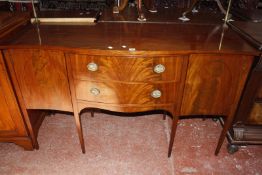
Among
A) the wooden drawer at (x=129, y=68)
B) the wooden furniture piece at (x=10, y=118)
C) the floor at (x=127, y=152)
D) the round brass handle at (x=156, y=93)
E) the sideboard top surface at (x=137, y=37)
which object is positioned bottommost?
the floor at (x=127, y=152)

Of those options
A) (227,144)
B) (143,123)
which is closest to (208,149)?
(227,144)

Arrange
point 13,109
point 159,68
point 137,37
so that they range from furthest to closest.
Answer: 1. point 13,109
2. point 137,37
3. point 159,68

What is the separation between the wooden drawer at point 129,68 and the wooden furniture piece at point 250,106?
45 centimetres

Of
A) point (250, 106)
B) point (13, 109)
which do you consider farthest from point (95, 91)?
point (250, 106)

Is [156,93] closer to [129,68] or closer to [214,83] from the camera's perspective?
[129,68]

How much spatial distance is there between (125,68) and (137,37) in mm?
221

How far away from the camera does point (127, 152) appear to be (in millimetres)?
1600

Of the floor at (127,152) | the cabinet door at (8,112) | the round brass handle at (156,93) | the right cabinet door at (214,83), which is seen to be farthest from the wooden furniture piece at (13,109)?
the right cabinet door at (214,83)

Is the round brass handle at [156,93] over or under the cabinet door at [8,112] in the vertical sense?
over

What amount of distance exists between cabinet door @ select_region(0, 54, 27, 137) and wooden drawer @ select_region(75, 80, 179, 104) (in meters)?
0.40

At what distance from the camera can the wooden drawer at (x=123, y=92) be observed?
1194 mm

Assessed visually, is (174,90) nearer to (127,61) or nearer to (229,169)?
(127,61)

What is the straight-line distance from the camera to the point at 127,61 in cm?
111

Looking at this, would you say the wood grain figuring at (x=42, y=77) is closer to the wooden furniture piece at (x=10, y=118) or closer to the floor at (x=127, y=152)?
the wooden furniture piece at (x=10, y=118)
